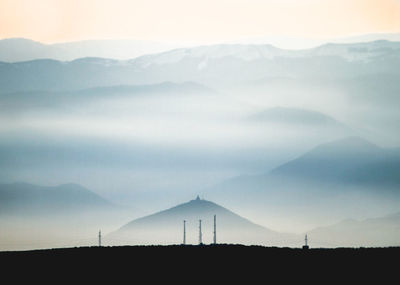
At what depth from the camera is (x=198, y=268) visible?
83500 millimetres

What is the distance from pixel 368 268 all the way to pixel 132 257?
58.3 feet

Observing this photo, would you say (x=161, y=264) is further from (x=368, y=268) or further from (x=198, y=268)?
(x=368, y=268)

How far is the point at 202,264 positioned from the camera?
85.2 metres

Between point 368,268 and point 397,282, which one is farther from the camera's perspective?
point 368,268

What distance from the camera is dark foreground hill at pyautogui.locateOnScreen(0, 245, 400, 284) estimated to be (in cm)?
7956

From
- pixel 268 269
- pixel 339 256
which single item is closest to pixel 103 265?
pixel 268 269

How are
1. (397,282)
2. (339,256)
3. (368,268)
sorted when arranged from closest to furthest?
(397,282) → (368,268) → (339,256)

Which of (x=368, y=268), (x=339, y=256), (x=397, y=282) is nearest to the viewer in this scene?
(x=397, y=282)

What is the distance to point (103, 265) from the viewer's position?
85188 millimetres

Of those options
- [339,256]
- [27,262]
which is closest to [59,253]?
[27,262]

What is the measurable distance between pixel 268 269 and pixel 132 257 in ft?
37.6

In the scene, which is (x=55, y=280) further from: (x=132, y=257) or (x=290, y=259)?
(x=290, y=259)

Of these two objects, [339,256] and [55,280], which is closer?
[55,280]

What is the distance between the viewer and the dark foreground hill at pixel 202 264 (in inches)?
3132
